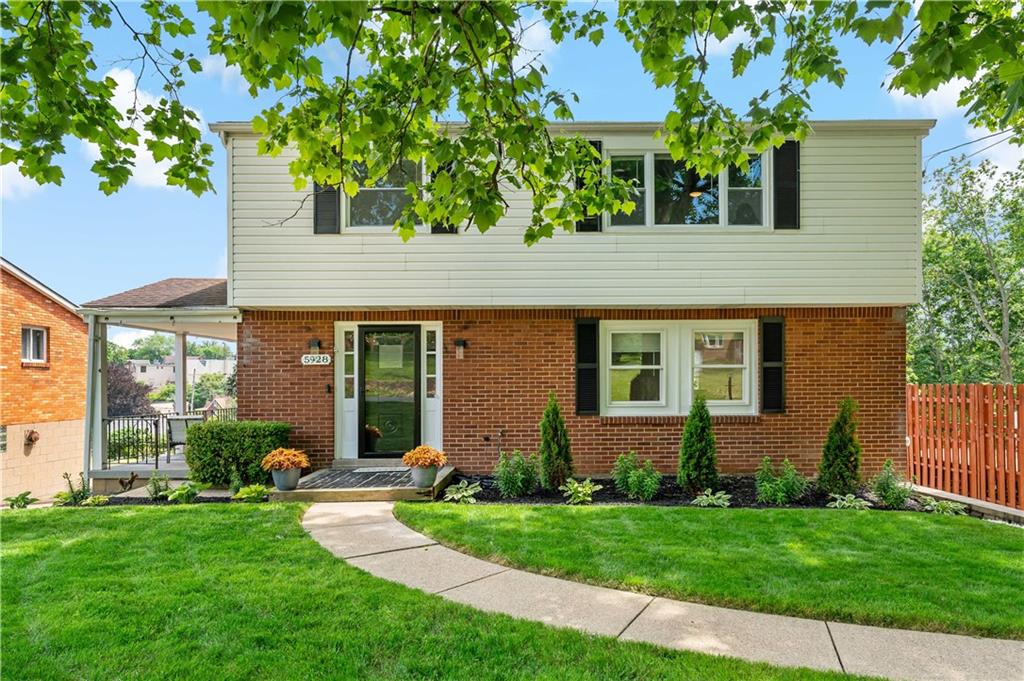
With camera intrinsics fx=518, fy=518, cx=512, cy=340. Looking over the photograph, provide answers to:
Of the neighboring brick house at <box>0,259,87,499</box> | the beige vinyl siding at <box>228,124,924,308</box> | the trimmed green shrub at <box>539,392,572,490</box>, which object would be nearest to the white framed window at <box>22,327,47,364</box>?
the neighboring brick house at <box>0,259,87,499</box>

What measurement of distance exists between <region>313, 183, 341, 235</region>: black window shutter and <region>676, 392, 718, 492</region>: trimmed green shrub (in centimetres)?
595

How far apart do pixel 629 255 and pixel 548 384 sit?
2.39m

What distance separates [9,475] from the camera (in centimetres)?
1388

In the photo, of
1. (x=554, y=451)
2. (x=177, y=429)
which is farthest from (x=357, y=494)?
(x=177, y=429)

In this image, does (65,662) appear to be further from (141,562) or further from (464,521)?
(464,521)

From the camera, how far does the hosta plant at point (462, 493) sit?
6.76 m

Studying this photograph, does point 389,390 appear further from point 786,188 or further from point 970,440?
point 970,440

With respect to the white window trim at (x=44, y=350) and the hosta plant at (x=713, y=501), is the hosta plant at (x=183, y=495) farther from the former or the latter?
the white window trim at (x=44, y=350)

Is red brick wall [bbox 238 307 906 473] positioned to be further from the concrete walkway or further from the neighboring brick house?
the neighboring brick house

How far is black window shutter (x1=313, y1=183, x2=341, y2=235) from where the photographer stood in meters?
7.94

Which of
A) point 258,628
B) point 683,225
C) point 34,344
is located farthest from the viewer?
point 34,344

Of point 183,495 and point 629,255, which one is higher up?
point 629,255

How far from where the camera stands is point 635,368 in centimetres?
852

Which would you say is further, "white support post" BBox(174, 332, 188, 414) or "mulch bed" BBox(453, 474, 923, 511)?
"white support post" BBox(174, 332, 188, 414)
